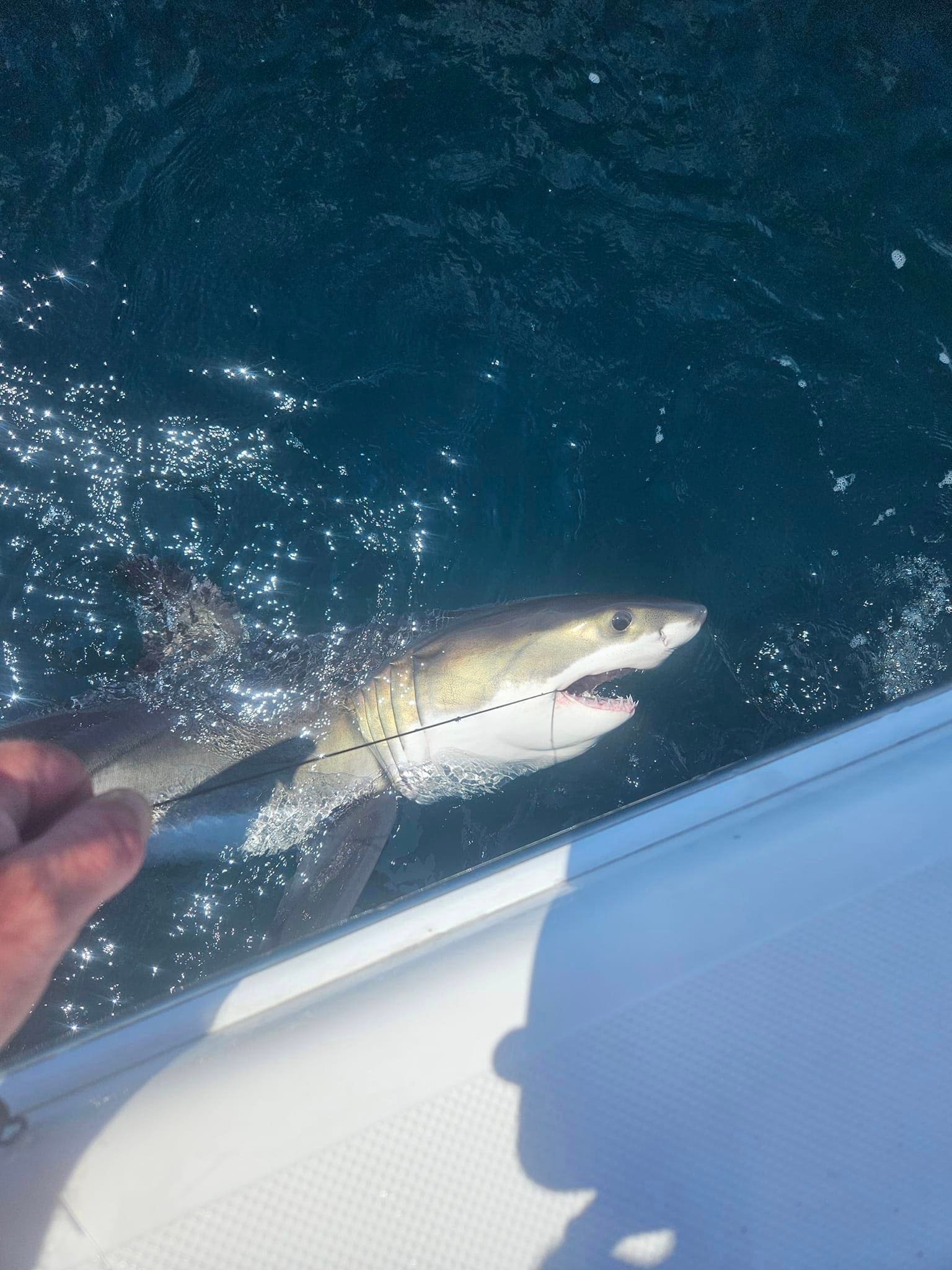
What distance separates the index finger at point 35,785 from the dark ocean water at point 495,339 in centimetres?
146

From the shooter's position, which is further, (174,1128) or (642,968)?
(642,968)

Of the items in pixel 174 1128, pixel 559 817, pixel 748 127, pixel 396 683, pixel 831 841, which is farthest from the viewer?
pixel 748 127

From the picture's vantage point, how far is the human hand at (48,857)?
100 centimetres

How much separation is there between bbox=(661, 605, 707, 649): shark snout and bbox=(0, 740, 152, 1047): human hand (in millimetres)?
1485

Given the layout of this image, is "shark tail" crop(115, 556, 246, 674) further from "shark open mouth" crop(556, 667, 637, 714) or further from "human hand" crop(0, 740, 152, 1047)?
"human hand" crop(0, 740, 152, 1047)

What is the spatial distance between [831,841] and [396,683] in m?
1.35

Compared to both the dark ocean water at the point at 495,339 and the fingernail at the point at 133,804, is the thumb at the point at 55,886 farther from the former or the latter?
the dark ocean water at the point at 495,339

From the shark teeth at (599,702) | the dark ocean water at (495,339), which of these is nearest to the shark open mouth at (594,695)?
the shark teeth at (599,702)

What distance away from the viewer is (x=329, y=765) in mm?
2412

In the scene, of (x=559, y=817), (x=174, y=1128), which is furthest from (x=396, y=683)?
(x=174, y=1128)

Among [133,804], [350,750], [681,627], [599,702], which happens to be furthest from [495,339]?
[133,804]

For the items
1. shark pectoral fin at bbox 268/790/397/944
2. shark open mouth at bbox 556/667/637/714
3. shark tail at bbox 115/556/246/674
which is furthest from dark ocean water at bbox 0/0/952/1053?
shark open mouth at bbox 556/667/637/714

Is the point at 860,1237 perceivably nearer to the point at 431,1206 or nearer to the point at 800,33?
the point at 431,1206

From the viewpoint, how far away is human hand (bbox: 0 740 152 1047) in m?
1.00
